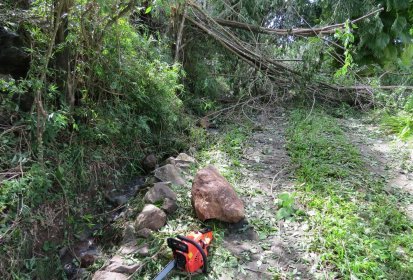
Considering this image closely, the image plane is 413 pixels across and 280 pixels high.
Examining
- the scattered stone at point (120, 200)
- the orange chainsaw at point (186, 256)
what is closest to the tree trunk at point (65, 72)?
the scattered stone at point (120, 200)

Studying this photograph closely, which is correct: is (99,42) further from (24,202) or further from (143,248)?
(143,248)

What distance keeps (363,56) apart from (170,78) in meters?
4.19

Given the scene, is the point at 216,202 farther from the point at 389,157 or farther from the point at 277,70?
the point at 277,70

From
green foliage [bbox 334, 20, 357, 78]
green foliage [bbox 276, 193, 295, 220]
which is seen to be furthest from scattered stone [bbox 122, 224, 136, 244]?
green foliage [bbox 334, 20, 357, 78]

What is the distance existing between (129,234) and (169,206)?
38 cm

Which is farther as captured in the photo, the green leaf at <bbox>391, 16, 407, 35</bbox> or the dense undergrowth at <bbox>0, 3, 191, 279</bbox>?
the green leaf at <bbox>391, 16, 407, 35</bbox>

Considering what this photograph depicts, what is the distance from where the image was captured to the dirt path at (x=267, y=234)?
2148 millimetres

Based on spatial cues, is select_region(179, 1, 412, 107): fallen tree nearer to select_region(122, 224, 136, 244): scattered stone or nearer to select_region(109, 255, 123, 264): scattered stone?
select_region(122, 224, 136, 244): scattered stone

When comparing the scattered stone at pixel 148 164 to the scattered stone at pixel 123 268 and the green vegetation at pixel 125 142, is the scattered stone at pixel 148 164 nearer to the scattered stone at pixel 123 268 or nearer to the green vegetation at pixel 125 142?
the green vegetation at pixel 125 142

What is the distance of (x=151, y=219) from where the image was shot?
2475mm

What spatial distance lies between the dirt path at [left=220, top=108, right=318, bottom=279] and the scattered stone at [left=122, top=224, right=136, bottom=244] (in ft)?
2.39

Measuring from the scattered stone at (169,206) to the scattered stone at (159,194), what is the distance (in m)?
0.05

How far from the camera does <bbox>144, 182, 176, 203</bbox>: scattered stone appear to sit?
2.71 metres

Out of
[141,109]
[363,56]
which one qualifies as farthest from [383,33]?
[141,109]
